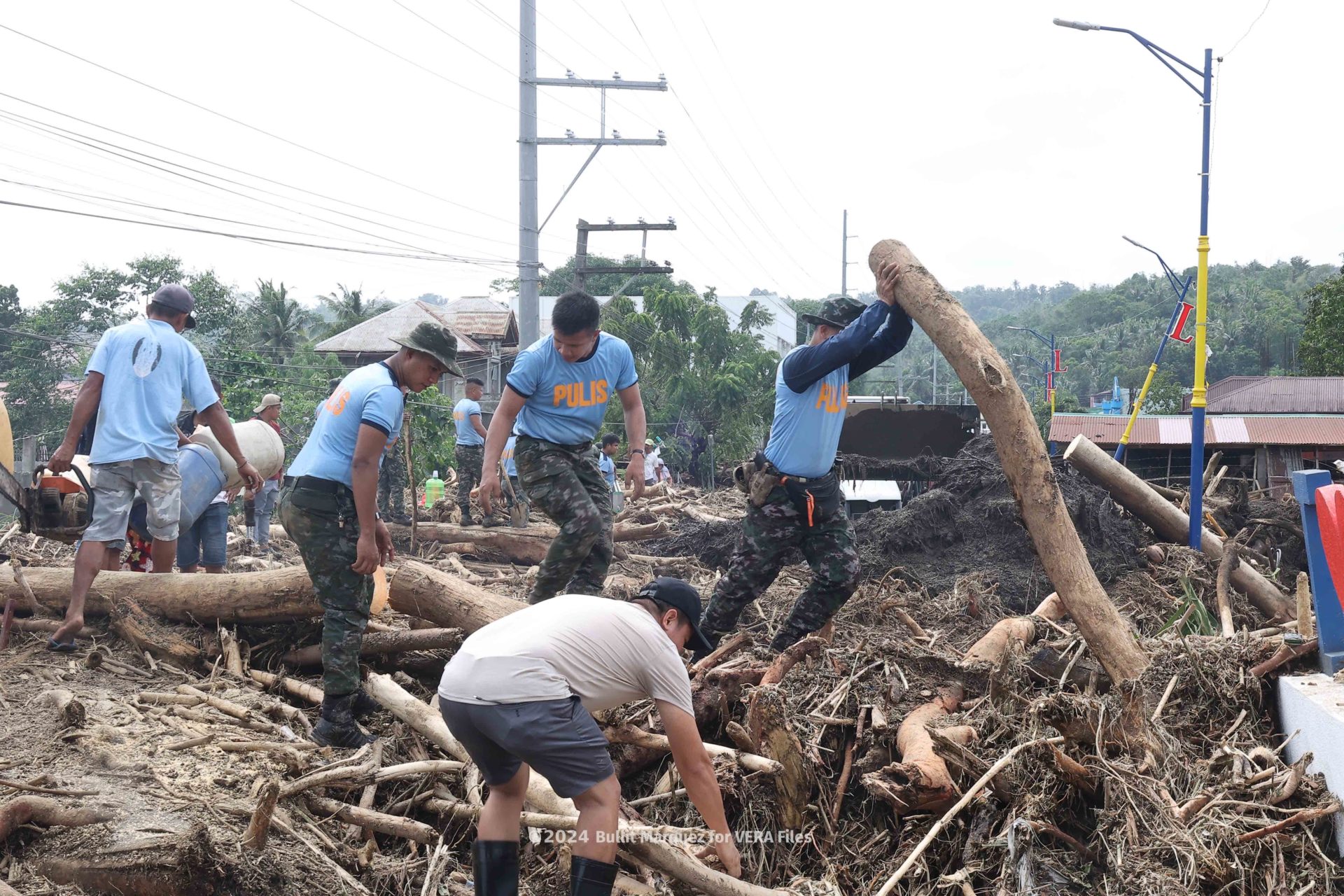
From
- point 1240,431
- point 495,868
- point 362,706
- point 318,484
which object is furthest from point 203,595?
point 1240,431

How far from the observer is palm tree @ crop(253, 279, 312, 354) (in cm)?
4125

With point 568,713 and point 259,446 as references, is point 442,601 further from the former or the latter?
point 259,446

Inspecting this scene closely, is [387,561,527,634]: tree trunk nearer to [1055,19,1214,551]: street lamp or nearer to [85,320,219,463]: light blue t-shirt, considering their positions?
[85,320,219,463]: light blue t-shirt

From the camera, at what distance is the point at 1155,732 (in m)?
3.80

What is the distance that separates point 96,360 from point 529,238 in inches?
432

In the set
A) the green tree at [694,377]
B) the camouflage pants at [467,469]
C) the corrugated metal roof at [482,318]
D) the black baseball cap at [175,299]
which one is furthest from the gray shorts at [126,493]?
the corrugated metal roof at [482,318]

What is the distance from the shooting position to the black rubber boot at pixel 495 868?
3059 millimetres

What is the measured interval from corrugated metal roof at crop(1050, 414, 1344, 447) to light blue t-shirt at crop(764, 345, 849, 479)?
821 centimetres

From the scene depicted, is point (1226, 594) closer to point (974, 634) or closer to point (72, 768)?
point (974, 634)

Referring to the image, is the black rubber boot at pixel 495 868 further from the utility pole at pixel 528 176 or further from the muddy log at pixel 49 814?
the utility pole at pixel 528 176

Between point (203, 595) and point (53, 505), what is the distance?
1.13 meters

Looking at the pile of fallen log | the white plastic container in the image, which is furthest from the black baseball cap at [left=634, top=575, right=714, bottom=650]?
the white plastic container

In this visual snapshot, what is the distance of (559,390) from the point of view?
5141 mm

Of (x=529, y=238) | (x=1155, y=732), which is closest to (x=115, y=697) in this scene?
(x=1155, y=732)
